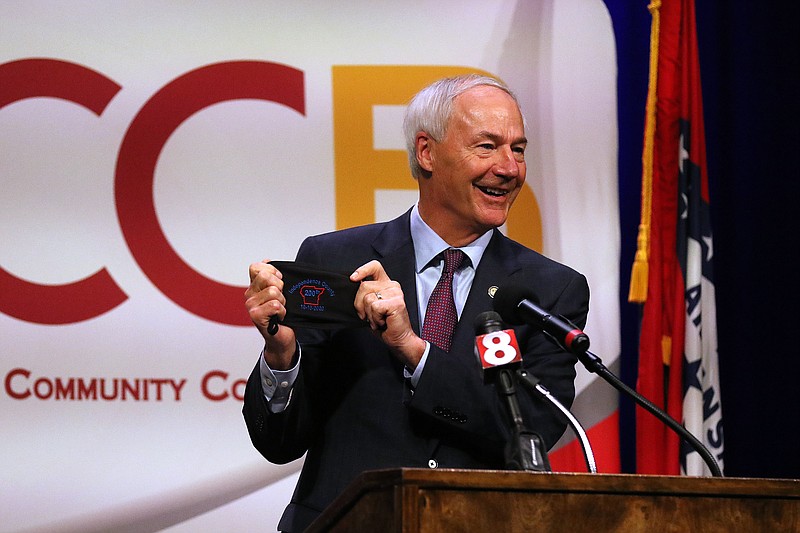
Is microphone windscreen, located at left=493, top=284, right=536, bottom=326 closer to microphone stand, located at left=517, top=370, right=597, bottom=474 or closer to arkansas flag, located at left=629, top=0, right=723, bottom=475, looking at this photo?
microphone stand, located at left=517, top=370, right=597, bottom=474

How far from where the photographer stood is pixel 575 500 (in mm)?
1452

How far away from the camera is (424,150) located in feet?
8.43

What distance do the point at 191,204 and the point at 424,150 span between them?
1166mm

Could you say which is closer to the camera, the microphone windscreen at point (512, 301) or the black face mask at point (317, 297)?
the microphone windscreen at point (512, 301)

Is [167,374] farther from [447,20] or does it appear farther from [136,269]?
[447,20]

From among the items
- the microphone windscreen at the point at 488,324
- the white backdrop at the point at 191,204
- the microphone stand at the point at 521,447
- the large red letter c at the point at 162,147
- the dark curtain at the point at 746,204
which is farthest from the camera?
the dark curtain at the point at 746,204

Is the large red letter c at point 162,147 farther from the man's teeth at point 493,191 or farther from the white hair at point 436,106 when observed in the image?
the man's teeth at point 493,191

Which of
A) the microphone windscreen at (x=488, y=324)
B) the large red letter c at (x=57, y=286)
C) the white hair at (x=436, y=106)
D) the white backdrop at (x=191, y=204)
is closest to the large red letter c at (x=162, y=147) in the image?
the white backdrop at (x=191, y=204)

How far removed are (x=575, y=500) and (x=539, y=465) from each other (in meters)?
0.20

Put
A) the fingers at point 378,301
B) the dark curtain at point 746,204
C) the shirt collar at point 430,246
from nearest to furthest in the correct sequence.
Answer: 1. the fingers at point 378,301
2. the shirt collar at point 430,246
3. the dark curtain at point 746,204

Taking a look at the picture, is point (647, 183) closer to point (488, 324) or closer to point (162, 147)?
point (162, 147)

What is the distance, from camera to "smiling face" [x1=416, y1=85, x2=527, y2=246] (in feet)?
8.01

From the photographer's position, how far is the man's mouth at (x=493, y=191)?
2.46 m

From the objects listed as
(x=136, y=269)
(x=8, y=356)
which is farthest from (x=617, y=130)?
(x=8, y=356)
